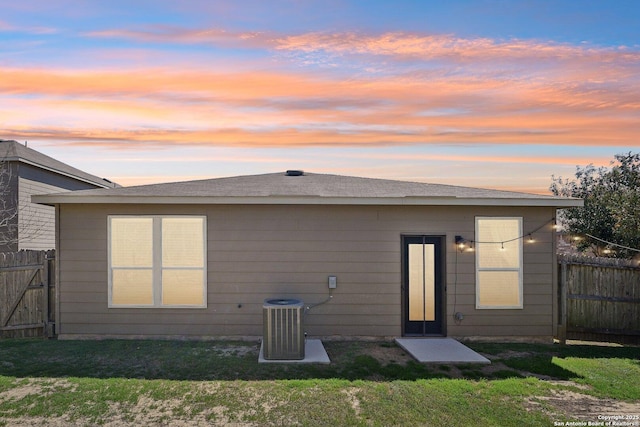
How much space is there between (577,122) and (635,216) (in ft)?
15.7

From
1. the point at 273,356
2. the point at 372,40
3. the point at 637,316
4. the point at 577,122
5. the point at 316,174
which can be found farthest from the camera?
the point at 316,174

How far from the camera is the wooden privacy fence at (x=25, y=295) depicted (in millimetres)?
8273

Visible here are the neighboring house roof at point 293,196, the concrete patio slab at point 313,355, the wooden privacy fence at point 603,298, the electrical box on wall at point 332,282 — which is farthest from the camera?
the wooden privacy fence at point 603,298

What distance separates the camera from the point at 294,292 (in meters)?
7.89

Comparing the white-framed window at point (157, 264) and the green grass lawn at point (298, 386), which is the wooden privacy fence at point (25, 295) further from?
the white-framed window at point (157, 264)

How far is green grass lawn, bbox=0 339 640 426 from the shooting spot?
4656mm

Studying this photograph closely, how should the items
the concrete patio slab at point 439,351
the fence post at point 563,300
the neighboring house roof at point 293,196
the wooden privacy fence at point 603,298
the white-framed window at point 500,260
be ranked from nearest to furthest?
the concrete patio slab at point 439,351 → the neighboring house roof at point 293,196 → the white-framed window at point 500,260 → the fence post at point 563,300 → the wooden privacy fence at point 603,298

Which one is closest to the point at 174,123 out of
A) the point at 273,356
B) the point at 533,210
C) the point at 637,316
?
the point at 273,356

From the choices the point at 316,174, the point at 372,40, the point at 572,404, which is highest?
the point at 372,40

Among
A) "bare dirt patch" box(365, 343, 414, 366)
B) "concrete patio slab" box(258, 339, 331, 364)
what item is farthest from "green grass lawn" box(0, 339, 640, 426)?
"concrete patio slab" box(258, 339, 331, 364)

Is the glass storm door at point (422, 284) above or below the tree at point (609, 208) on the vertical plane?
below

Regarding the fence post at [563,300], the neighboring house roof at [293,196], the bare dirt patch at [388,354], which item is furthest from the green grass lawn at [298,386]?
the neighboring house roof at [293,196]

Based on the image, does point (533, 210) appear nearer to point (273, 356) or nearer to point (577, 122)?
point (577, 122)

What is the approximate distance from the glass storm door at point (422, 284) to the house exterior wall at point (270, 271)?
0.17 metres
